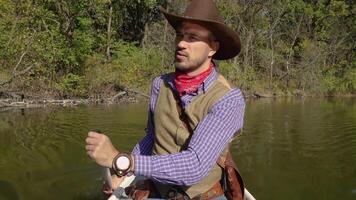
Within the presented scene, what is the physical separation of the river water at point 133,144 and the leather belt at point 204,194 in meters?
3.71

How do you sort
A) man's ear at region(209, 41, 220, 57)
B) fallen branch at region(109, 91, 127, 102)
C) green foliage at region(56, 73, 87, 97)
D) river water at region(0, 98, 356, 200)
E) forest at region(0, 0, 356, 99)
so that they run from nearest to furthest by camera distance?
man's ear at region(209, 41, 220, 57)
river water at region(0, 98, 356, 200)
forest at region(0, 0, 356, 99)
fallen branch at region(109, 91, 127, 102)
green foliage at region(56, 73, 87, 97)

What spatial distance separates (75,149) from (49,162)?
1.06 m

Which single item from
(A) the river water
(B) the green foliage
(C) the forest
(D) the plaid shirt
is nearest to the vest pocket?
(D) the plaid shirt

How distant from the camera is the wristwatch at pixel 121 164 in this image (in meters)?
2.03

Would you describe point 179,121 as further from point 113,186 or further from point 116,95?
point 116,95

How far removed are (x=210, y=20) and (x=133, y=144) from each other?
727cm

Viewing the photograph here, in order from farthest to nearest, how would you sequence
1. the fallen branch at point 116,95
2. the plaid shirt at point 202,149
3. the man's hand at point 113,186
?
the fallen branch at point 116,95
the man's hand at point 113,186
the plaid shirt at point 202,149

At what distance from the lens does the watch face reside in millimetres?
2033

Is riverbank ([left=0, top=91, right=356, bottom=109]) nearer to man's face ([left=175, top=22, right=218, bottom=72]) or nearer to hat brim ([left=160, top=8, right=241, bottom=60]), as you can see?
hat brim ([left=160, top=8, right=241, bottom=60])

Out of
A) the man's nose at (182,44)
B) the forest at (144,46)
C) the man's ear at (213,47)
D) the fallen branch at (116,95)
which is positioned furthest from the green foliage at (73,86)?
the man's nose at (182,44)

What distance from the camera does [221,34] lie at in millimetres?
2541

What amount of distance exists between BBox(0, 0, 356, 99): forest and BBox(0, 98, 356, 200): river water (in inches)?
155

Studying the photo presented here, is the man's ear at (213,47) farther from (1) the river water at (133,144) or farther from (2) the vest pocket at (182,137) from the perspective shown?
(1) the river water at (133,144)

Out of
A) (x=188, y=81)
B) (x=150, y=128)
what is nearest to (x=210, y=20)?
(x=188, y=81)
